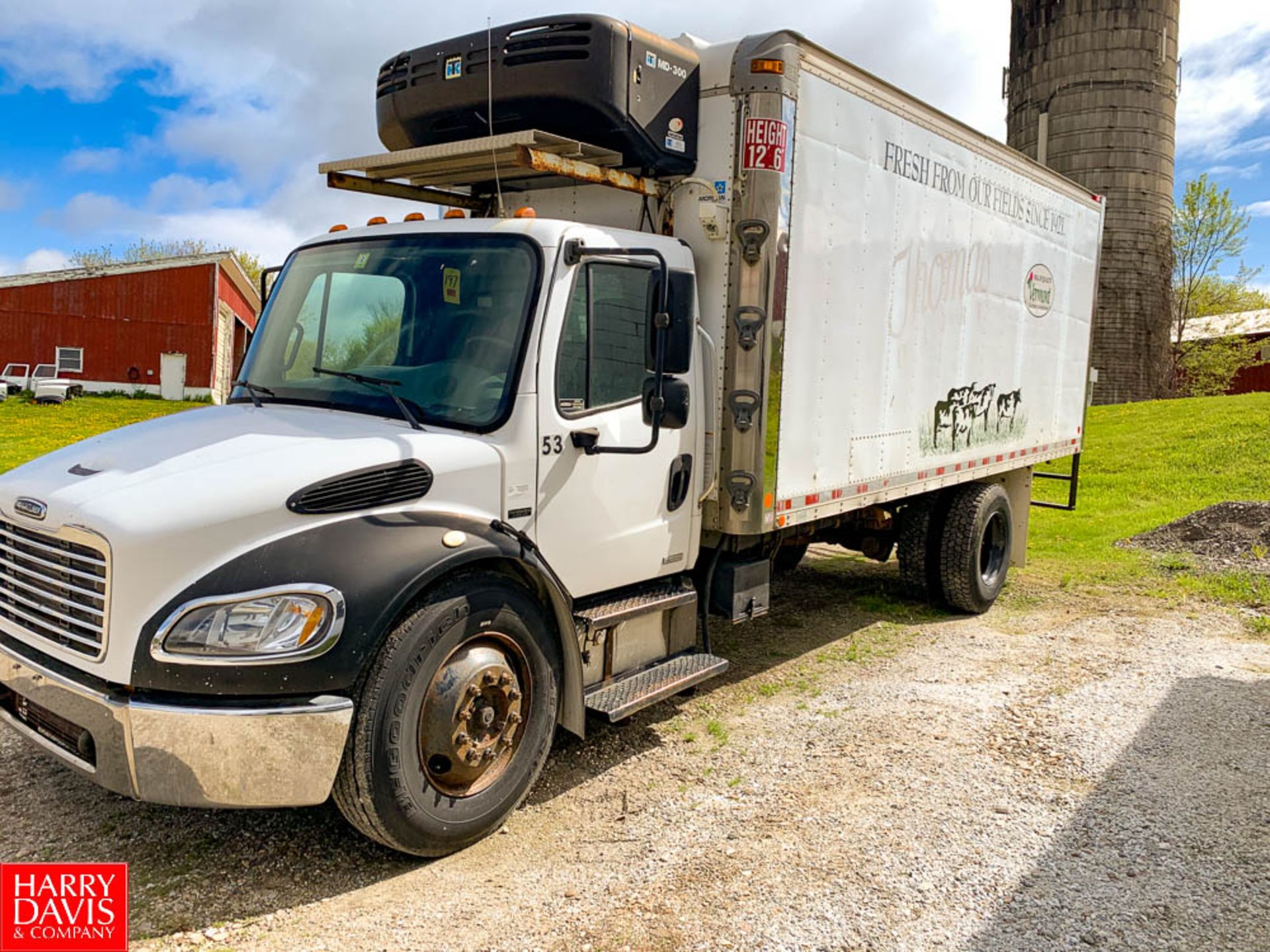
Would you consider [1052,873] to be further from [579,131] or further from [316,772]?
[579,131]

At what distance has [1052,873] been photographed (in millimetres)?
4117

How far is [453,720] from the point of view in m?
4.00

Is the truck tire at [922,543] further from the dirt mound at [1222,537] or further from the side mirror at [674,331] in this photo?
the side mirror at [674,331]

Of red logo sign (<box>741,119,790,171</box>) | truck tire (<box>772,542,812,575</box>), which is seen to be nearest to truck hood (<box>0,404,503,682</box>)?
red logo sign (<box>741,119,790,171</box>)

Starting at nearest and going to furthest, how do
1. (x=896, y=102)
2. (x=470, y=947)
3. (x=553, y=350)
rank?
(x=470, y=947) → (x=553, y=350) → (x=896, y=102)

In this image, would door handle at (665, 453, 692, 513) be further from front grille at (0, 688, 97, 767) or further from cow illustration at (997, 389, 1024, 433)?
cow illustration at (997, 389, 1024, 433)

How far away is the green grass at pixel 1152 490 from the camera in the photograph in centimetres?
1005

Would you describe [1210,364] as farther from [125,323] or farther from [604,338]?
[125,323]

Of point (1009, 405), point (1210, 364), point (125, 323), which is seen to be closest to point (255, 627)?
point (1009, 405)

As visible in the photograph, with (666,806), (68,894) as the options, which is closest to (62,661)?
(68,894)

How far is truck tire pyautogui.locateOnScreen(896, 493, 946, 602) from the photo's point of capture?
8336 mm

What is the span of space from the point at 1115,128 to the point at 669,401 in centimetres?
2645

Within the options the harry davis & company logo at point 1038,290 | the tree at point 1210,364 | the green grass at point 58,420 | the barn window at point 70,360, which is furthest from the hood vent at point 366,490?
the barn window at point 70,360

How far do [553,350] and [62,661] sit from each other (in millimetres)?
2273
